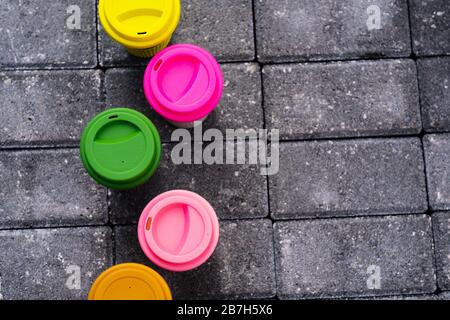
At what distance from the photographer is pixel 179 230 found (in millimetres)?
1320

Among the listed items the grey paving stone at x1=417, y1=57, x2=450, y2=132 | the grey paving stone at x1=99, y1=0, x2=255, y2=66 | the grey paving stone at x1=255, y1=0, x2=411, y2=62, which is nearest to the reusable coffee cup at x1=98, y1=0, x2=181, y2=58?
the grey paving stone at x1=99, y1=0, x2=255, y2=66

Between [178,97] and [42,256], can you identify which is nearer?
[178,97]

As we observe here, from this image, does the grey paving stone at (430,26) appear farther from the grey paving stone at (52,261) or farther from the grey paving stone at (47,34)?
the grey paving stone at (52,261)

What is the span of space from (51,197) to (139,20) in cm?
50

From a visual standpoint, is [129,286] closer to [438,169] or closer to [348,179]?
[348,179]

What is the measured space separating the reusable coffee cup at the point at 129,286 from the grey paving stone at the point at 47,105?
37cm

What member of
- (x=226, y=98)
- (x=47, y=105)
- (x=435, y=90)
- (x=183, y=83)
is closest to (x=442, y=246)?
(x=435, y=90)

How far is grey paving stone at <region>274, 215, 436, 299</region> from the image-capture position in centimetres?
145

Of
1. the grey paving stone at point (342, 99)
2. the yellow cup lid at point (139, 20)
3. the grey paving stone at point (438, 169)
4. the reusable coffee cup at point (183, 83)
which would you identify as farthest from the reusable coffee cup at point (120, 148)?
the grey paving stone at point (438, 169)

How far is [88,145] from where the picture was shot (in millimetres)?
1294

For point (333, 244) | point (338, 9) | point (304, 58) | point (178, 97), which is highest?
point (338, 9)
